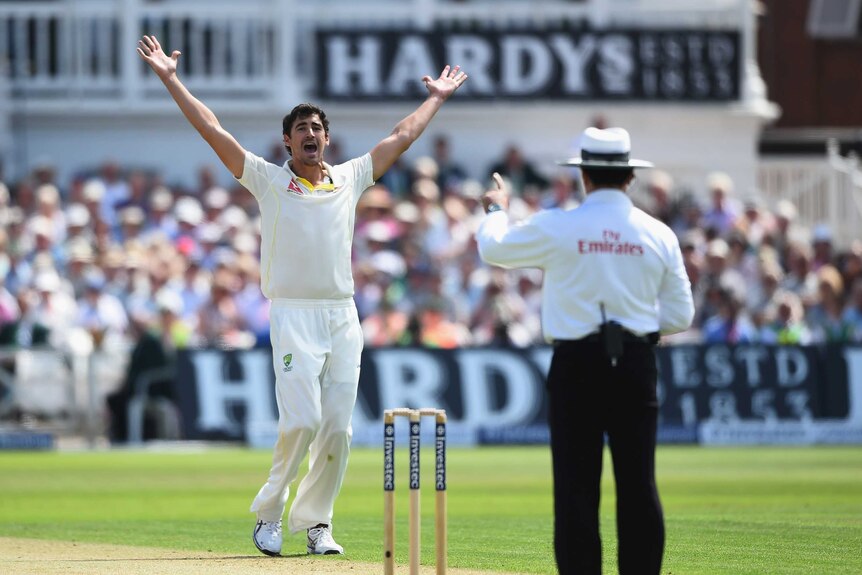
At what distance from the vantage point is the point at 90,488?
15484 mm

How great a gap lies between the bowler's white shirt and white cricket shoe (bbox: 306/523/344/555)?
1.24 metres

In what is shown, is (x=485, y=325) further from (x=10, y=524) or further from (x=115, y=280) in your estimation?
(x=10, y=524)

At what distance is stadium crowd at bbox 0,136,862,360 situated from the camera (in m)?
20.9

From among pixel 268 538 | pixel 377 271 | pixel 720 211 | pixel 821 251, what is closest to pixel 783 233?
pixel 821 251

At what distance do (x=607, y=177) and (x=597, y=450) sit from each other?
1.14 meters

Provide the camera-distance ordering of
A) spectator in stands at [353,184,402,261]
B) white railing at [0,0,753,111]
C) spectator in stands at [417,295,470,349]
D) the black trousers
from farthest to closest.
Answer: white railing at [0,0,753,111] → spectator in stands at [353,184,402,261] → spectator in stands at [417,295,470,349] → the black trousers

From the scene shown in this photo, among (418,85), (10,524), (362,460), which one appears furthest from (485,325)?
(10,524)

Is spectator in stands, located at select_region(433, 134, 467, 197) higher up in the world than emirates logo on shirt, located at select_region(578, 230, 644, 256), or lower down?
higher up

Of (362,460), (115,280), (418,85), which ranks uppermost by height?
(418,85)

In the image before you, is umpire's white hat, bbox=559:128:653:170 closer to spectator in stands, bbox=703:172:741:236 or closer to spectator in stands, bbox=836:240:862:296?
spectator in stands, bbox=836:240:862:296

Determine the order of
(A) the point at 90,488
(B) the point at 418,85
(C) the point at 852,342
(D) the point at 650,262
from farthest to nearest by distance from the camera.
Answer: (B) the point at 418,85
(C) the point at 852,342
(A) the point at 90,488
(D) the point at 650,262

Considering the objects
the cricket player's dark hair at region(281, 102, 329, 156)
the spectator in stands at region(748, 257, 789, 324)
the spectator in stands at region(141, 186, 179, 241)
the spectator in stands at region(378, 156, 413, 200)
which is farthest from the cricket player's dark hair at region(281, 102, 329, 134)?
the spectator in stands at region(378, 156, 413, 200)

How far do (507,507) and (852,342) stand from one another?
8422 millimetres

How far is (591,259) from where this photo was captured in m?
7.46
